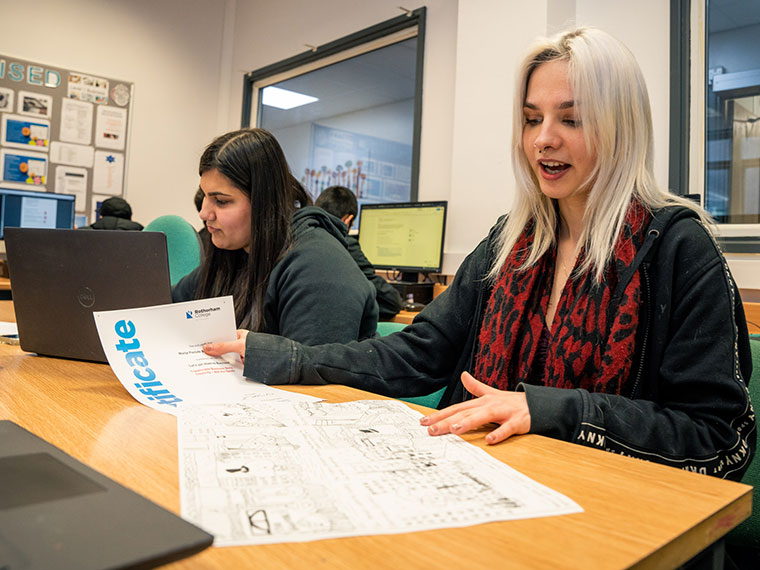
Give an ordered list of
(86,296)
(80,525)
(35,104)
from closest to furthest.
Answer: (80,525) < (86,296) < (35,104)

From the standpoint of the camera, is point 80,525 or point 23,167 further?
point 23,167

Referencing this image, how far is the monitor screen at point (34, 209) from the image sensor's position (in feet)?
11.5

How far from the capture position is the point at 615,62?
40.1 inches

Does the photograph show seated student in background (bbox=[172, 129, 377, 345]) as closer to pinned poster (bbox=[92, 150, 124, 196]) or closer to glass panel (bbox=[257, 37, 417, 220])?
glass panel (bbox=[257, 37, 417, 220])

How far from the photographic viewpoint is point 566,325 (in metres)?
0.99

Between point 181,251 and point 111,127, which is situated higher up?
point 111,127

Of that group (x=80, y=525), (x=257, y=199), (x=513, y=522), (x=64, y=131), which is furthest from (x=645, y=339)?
(x=64, y=131)

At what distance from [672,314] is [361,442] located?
0.53 m

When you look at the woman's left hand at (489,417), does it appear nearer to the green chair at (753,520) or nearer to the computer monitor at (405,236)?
the green chair at (753,520)

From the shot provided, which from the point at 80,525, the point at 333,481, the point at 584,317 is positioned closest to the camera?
the point at 80,525

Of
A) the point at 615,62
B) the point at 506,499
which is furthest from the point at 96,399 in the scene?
the point at 615,62

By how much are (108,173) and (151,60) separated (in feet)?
3.05

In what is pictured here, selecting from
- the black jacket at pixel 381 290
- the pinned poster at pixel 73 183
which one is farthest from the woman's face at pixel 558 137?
the pinned poster at pixel 73 183

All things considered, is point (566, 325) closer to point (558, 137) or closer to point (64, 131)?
point (558, 137)
